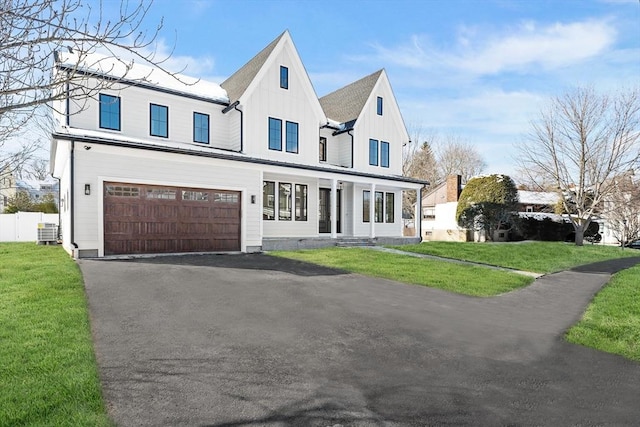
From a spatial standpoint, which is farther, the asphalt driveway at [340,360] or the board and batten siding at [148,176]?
the board and batten siding at [148,176]

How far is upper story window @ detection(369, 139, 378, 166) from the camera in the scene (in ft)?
68.2

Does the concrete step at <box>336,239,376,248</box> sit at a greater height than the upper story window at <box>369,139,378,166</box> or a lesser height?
lesser

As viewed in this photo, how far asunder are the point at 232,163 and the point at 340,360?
11062mm

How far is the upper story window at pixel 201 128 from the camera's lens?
16100 millimetres

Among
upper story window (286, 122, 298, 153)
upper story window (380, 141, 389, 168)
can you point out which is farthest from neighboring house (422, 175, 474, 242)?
upper story window (286, 122, 298, 153)

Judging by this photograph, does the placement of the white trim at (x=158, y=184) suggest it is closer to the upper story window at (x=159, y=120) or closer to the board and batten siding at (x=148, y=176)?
the board and batten siding at (x=148, y=176)

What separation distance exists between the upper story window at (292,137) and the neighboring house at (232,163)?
0.05 m

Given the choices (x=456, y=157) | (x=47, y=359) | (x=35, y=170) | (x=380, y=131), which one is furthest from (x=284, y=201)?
(x=456, y=157)

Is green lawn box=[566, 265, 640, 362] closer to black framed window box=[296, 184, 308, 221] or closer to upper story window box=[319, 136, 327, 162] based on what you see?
Result: black framed window box=[296, 184, 308, 221]

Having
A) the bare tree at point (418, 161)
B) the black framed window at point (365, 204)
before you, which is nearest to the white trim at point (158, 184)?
the black framed window at point (365, 204)

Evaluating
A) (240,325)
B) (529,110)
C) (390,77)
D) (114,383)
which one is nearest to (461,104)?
(529,110)

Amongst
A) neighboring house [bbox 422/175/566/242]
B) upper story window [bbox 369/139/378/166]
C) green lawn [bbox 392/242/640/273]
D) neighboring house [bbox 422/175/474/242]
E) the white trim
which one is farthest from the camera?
neighboring house [bbox 422/175/474/242]

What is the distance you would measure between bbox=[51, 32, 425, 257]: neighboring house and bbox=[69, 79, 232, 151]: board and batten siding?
42 mm

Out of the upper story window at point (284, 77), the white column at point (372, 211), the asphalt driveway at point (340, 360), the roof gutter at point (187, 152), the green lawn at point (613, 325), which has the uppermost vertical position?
the upper story window at point (284, 77)
